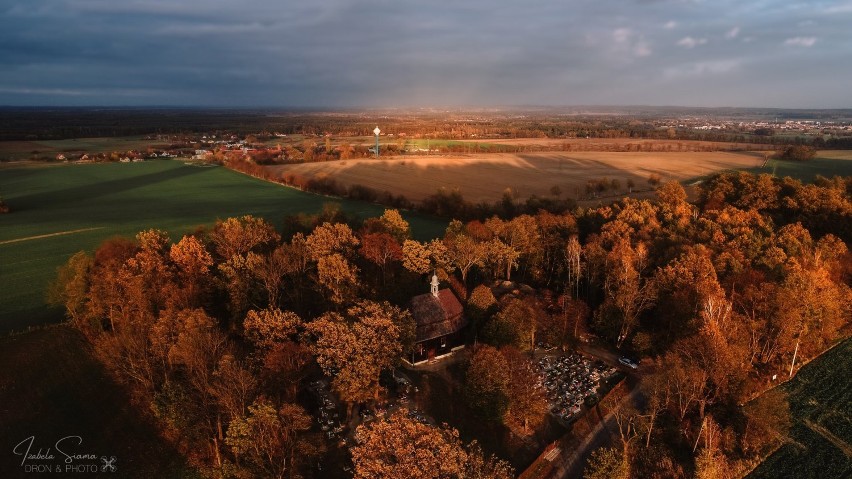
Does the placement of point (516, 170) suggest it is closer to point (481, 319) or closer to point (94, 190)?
point (481, 319)

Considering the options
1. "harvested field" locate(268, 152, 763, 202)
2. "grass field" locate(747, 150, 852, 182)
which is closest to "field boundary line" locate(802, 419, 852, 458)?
"harvested field" locate(268, 152, 763, 202)

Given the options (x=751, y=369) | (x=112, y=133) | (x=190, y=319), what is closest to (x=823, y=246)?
(x=751, y=369)

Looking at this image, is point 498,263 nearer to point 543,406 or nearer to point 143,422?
point 543,406

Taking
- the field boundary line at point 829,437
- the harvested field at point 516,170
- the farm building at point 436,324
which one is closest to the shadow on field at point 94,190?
the harvested field at point 516,170

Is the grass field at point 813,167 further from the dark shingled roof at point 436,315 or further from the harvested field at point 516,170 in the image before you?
the dark shingled roof at point 436,315

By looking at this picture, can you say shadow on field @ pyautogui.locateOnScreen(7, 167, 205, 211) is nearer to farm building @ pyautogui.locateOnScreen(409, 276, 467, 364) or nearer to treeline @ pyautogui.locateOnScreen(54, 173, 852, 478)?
treeline @ pyautogui.locateOnScreen(54, 173, 852, 478)
